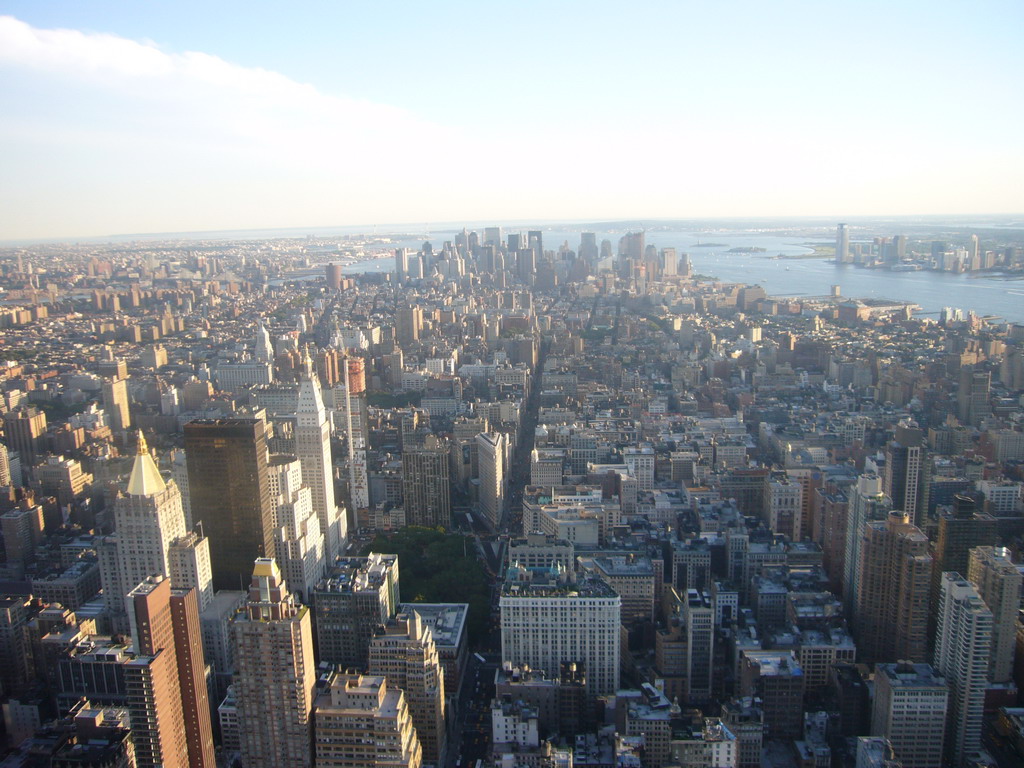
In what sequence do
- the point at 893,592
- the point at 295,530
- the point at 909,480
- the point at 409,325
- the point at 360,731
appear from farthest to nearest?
the point at 409,325, the point at 909,480, the point at 295,530, the point at 893,592, the point at 360,731

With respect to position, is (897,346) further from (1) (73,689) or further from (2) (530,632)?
(1) (73,689)

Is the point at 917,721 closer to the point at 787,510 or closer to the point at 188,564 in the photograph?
the point at 787,510

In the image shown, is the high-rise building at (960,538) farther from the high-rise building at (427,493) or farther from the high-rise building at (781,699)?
the high-rise building at (427,493)

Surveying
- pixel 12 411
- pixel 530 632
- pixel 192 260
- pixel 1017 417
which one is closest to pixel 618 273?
pixel 192 260

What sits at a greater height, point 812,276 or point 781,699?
point 812,276

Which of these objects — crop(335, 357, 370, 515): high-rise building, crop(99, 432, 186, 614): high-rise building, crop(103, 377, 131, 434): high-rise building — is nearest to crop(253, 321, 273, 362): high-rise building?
crop(335, 357, 370, 515): high-rise building

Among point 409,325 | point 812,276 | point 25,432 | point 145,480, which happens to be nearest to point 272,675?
point 145,480

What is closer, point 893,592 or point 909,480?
point 893,592
